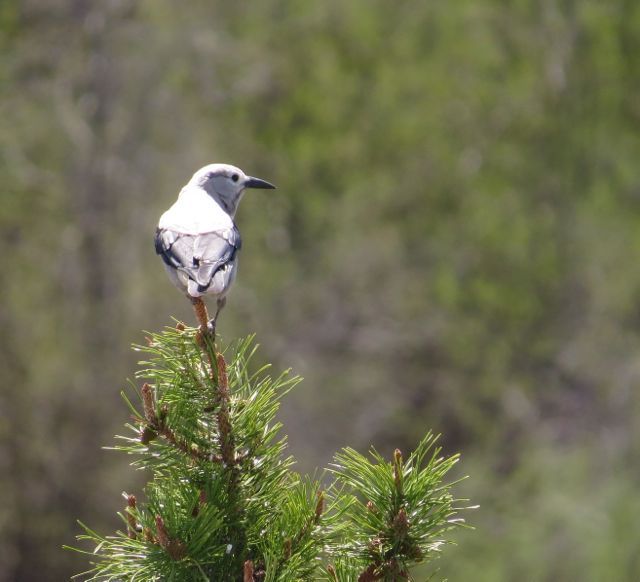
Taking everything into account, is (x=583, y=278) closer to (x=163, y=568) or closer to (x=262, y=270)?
(x=262, y=270)

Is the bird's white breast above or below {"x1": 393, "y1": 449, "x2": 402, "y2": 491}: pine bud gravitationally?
above

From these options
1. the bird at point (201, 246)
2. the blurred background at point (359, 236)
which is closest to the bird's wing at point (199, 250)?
the bird at point (201, 246)

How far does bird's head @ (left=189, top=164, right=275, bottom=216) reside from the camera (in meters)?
3.54

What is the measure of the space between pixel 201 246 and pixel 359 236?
921 cm

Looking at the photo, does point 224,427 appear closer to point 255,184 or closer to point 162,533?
point 162,533

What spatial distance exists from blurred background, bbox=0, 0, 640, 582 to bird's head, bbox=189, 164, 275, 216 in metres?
6.30

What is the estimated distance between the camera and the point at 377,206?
12.2 metres

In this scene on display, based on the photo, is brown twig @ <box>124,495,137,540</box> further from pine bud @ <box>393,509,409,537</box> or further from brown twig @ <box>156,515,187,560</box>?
pine bud @ <box>393,509,409,537</box>

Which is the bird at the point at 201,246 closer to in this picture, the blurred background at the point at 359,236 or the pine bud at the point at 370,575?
the pine bud at the point at 370,575

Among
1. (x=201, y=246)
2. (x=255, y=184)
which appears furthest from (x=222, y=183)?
(x=201, y=246)

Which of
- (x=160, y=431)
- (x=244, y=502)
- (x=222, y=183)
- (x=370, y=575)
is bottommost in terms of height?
(x=370, y=575)

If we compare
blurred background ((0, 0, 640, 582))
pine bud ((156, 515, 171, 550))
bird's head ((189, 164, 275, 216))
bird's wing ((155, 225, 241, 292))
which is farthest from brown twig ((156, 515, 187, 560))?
blurred background ((0, 0, 640, 582))

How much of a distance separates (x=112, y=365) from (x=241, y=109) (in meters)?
3.94

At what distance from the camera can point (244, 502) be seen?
203 cm
